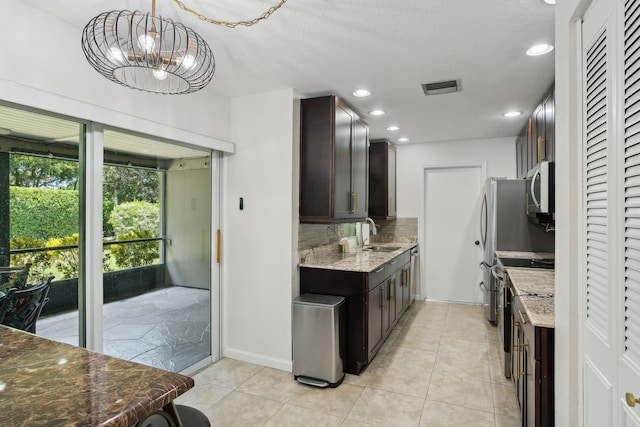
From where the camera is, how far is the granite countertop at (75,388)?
33.3 inches

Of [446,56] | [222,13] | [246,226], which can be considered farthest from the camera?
[246,226]

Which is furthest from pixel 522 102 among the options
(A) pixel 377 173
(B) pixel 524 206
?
(A) pixel 377 173

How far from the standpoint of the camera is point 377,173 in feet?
17.1

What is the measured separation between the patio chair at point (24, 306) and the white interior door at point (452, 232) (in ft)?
15.6

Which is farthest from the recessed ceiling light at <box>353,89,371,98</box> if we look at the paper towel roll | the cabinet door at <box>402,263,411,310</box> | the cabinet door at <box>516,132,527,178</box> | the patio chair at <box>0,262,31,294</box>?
the patio chair at <box>0,262,31,294</box>

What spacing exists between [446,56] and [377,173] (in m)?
2.76

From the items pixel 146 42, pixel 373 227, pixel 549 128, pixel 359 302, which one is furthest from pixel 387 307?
pixel 146 42

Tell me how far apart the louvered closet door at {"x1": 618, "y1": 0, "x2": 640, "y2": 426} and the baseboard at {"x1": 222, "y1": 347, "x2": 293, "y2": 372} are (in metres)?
2.52

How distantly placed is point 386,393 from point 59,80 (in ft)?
9.99

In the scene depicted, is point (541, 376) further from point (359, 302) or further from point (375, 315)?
point (375, 315)

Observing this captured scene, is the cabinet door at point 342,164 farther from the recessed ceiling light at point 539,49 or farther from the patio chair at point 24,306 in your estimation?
the patio chair at point 24,306

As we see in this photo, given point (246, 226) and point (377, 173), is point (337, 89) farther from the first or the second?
point (377, 173)

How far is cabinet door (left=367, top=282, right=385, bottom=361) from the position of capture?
10.3ft

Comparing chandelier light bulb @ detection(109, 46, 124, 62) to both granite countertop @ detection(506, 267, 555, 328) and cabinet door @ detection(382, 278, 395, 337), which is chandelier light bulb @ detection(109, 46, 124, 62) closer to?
granite countertop @ detection(506, 267, 555, 328)
